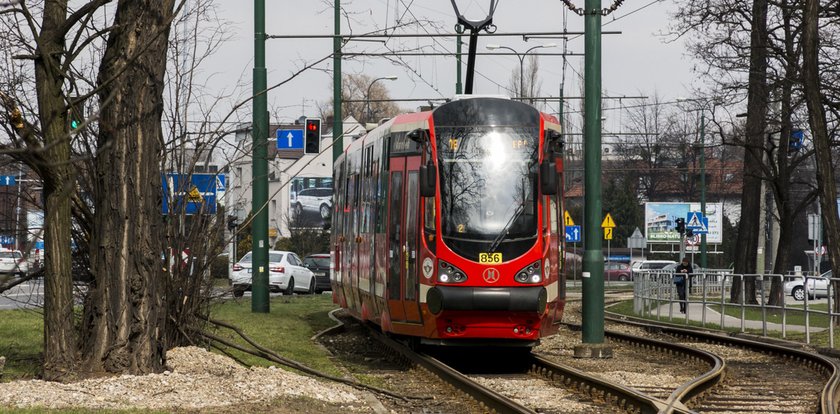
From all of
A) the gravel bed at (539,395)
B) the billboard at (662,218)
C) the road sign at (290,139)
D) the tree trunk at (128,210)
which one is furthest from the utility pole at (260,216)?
the billboard at (662,218)

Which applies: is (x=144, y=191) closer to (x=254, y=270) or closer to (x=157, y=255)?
(x=157, y=255)

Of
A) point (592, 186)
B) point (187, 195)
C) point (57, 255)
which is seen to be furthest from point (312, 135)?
point (57, 255)

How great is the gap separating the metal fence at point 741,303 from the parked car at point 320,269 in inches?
585

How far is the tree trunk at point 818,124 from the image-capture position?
25984 mm

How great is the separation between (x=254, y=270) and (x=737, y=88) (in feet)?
42.4

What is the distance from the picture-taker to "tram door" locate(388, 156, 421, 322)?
54.1 feet

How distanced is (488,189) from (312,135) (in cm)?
1514

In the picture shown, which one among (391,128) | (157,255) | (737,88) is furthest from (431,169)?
(737,88)

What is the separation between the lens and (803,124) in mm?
33438

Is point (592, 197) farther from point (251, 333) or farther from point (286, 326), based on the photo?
point (286, 326)

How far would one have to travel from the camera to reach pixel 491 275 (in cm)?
1608

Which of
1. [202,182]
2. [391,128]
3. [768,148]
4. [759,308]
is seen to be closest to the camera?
[202,182]

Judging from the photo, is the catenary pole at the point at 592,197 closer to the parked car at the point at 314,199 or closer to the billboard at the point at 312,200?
the billboard at the point at 312,200

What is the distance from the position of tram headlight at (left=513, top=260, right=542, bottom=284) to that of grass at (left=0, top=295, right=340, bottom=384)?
8.19ft
